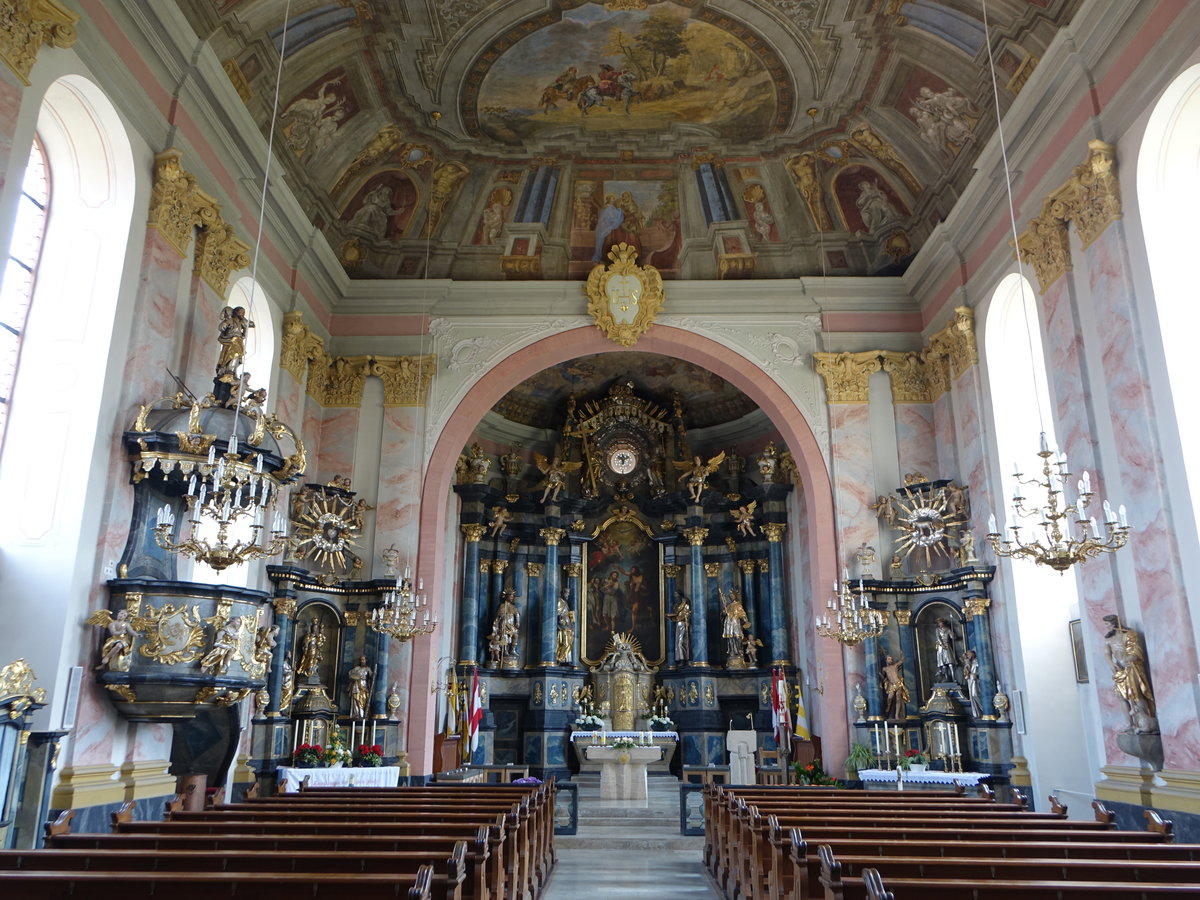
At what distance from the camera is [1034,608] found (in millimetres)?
13570

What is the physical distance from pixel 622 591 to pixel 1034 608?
432 inches

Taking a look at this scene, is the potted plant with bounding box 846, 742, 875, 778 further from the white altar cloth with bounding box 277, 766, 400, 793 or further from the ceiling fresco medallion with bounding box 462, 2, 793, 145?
the ceiling fresco medallion with bounding box 462, 2, 793, 145

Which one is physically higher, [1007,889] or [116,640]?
[116,640]

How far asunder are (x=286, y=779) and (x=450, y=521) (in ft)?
27.0

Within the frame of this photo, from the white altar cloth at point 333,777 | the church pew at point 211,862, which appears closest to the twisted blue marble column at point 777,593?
the white altar cloth at point 333,777

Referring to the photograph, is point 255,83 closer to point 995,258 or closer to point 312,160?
point 312,160

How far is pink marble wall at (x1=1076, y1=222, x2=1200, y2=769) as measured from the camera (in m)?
9.27

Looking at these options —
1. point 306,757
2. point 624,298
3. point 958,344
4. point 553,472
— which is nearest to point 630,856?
point 306,757

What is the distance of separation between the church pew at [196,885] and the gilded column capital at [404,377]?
41.4 ft

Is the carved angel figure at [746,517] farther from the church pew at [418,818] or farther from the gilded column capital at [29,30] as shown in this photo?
the gilded column capital at [29,30]

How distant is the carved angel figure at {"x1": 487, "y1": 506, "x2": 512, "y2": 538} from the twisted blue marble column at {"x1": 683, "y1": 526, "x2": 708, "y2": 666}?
427 cm

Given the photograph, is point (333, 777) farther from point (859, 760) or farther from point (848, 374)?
point (848, 374)

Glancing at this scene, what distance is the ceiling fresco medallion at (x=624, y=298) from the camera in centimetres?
1752

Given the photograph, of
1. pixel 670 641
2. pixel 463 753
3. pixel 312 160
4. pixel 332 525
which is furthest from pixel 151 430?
pixel 670 641
